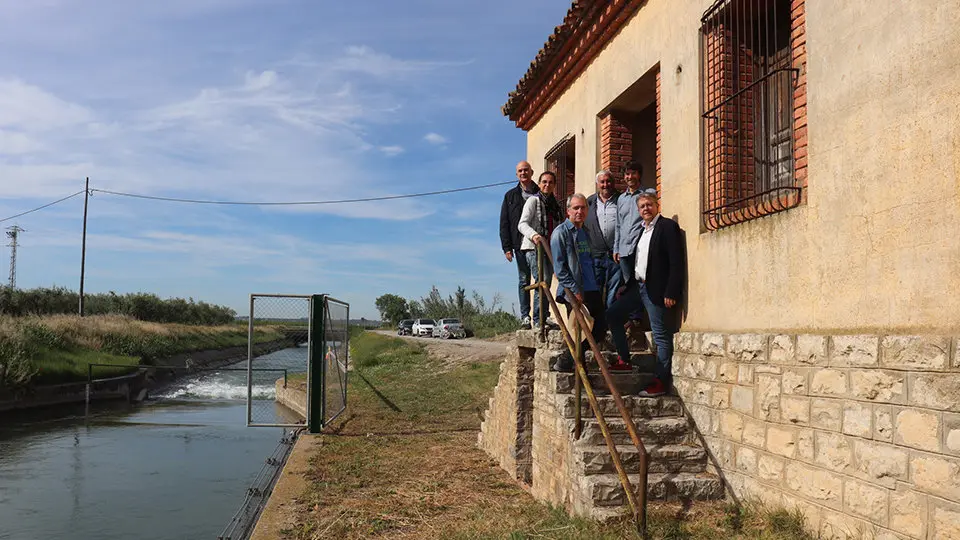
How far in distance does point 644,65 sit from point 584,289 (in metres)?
2.61

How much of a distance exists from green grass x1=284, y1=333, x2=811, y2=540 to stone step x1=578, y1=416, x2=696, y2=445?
24.7 inches

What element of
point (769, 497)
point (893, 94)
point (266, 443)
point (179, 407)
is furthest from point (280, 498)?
point (179, 407)

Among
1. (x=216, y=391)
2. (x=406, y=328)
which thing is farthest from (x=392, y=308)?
(x=216, y=391)

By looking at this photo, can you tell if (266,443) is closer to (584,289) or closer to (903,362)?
(584,289)

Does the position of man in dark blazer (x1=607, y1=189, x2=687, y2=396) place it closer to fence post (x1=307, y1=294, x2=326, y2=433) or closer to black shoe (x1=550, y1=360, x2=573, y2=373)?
black shoe (x1=550, y1=360, x2=573, y2=373)

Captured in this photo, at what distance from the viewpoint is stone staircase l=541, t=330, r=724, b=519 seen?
200 inches

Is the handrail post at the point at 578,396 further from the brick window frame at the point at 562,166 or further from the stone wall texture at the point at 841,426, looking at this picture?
the brick window frame at the point at 562,166

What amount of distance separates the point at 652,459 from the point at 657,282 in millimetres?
1548

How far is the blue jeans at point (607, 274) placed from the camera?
6.75m

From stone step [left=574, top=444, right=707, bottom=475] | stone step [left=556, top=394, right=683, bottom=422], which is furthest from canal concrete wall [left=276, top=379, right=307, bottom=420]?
stone step [left=574, top=444, right=707, bottom=475]

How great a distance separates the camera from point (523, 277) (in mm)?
8078

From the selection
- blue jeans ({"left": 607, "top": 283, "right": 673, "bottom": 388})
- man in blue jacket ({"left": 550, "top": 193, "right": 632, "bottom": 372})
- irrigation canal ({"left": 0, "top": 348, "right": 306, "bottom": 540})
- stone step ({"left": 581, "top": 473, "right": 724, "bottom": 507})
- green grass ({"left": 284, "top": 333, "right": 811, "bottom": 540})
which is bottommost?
irrigation canal ({"left": 0, "top": 348, "right": 306, "bottom": 540})

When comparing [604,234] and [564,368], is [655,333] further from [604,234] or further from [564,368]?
[604,234]

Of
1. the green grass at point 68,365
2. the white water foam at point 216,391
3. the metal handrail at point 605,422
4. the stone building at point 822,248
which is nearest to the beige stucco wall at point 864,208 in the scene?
the stone building at point 822,248
